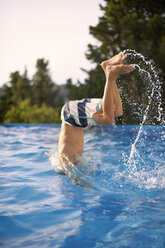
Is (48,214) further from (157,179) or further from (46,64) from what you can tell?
(46,64)

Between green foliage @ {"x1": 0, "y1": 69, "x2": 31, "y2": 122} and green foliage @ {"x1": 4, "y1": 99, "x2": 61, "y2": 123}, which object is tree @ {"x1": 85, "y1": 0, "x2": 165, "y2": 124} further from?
green foliage @ {"x1": 0, "y1": 69, "x2": 31, "y2": 122}

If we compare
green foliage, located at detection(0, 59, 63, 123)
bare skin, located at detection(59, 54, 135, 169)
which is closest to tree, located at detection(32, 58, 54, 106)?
green foliage, located at detection(0, 59, 63, 123)

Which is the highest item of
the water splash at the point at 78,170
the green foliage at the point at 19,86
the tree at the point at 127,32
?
the tree at the point at 127,32

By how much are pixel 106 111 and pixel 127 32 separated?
→ 32.6 feet

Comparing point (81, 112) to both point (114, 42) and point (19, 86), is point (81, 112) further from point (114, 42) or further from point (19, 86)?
point (19, 86)

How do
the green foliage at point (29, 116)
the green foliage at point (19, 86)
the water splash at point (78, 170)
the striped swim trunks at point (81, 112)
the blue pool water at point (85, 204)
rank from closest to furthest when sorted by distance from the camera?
the blue pool water at point (85, 204), the striped swim trunks at point (81, 112), the water splash at point (78, 170), the green foliage at point (29, 116), the green foliage at point (19, 86)

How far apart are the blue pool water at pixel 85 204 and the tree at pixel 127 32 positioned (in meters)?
7.47

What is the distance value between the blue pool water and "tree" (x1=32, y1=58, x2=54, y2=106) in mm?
15143

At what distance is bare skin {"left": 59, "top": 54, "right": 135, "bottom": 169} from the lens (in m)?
2.43

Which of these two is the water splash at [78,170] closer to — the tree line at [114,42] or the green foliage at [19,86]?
the tree line at [114,42]

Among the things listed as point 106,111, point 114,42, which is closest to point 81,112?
point 106,111

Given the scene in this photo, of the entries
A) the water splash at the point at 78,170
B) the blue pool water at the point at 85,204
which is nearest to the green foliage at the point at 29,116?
the blue pool water at the point at 85,204

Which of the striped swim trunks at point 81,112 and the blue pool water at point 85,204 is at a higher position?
the striped swim trunks at point 81,112

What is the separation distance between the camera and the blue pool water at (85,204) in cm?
178
